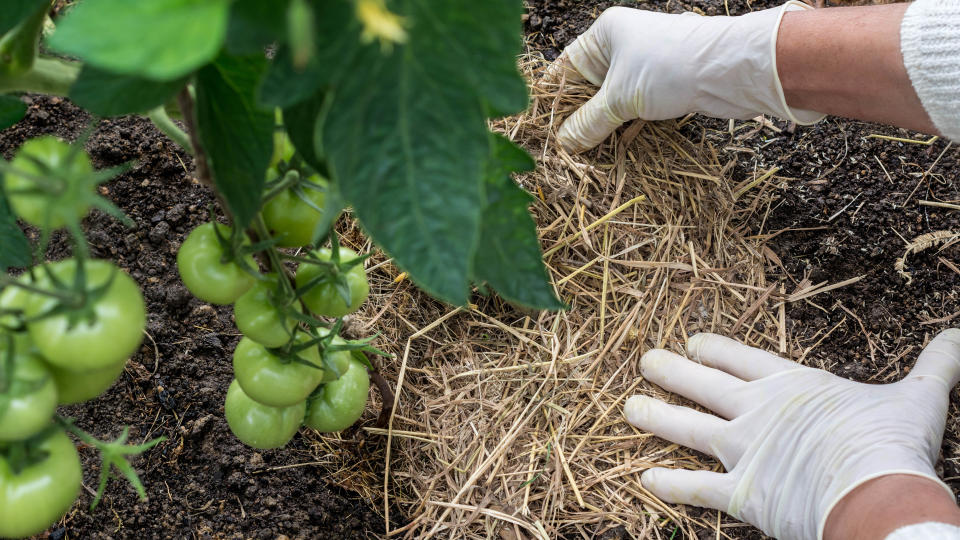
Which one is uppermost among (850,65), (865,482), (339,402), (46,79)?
(46,79)

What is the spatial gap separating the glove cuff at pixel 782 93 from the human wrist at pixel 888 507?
0.79 meters

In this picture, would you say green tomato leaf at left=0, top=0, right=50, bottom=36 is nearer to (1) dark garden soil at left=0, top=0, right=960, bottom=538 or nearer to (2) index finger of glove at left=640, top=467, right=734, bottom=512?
(1) dark garden soil at left=0, top=0, right=960, bottom=538

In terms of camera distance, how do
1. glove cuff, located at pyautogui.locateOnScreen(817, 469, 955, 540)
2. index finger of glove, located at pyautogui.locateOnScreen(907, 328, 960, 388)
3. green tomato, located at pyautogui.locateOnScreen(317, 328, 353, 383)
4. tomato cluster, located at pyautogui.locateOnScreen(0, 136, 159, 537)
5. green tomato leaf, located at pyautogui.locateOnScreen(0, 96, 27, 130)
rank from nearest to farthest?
1. tomato cluster, located at pyautogui.locateOnScreen(0, 136, 159, 537)
2. green tomato leaf, located at pyautogui.locateOnScreen(0, 96, 27, 130)
3. green tomato, located at pyautogui.locateOnScreen(317, 328, 353, 383)
4. glove cuff, located at pyautogui.locateOnScreen(817, 469, 955, 540)
5. index finger of glove, located at pyautogui.locateOnScreen(907, 328, 960, 388)

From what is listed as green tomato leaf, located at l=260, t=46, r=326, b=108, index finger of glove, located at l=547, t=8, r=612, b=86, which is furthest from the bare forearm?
green tomato leaf, located at l=260, t=46, r=326, b=108

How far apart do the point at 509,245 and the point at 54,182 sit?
12.8 inches

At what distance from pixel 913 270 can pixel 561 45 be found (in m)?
1.03

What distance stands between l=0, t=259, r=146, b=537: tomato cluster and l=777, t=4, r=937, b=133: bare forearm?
55.7 inches

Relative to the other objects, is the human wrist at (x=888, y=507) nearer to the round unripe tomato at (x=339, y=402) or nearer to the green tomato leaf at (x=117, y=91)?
the round unripe tomato at (x=339, y=402)

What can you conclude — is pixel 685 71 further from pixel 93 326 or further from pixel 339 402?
pixel 93 326

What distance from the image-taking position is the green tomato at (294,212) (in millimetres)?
722

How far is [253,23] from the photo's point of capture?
37 cm

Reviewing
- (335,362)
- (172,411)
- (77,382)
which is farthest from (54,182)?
(172,411)

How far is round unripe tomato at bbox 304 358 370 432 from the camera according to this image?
98 centimetres

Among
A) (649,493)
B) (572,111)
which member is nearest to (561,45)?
(572,111)
